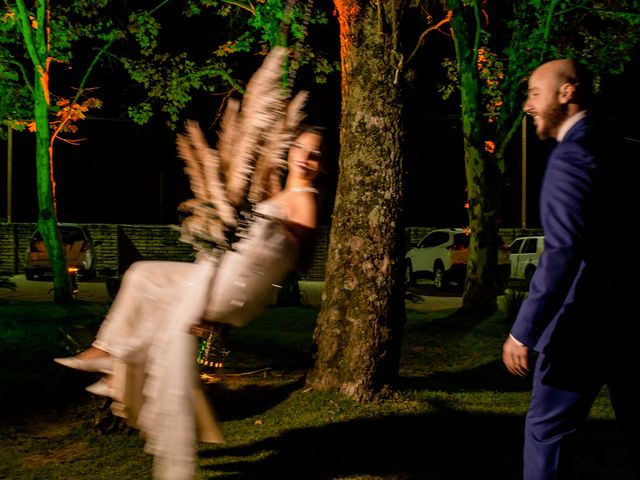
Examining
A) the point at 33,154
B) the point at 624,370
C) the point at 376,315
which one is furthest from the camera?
the point at 33,154

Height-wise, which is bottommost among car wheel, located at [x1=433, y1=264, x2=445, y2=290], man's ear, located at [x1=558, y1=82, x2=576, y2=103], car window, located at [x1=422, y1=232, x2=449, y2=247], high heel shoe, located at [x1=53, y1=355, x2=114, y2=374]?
car wheel, located at [x1=433, y1=264, x2=445, y2=290]

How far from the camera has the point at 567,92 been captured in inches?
140

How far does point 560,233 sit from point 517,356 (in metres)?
0.61

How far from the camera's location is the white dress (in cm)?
396

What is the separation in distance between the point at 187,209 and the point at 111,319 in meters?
0.74

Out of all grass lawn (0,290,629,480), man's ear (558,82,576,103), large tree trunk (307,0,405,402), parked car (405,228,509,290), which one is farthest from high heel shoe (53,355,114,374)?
parked car (405,228,509,290)

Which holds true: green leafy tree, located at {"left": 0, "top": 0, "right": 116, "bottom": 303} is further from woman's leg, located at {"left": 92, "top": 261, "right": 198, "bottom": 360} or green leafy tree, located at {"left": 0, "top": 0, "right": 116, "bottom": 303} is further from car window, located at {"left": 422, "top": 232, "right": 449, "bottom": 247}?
woman's leg, located at {"left": 92, "top": 261, "right": 198, "bottom": 360}

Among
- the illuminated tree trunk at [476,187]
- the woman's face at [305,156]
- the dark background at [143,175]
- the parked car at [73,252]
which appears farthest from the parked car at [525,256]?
the woman's face at [305,156]

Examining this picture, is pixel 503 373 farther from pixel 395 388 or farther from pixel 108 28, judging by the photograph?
pixel 108 28

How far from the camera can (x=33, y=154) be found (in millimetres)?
43906

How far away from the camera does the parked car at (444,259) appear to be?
25734mm

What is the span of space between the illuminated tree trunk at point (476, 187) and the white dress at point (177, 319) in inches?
505

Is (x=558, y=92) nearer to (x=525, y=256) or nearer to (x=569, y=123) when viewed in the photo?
(x=569, y=123)

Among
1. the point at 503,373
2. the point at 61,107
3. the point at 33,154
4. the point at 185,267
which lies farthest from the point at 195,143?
the point at 33,154
